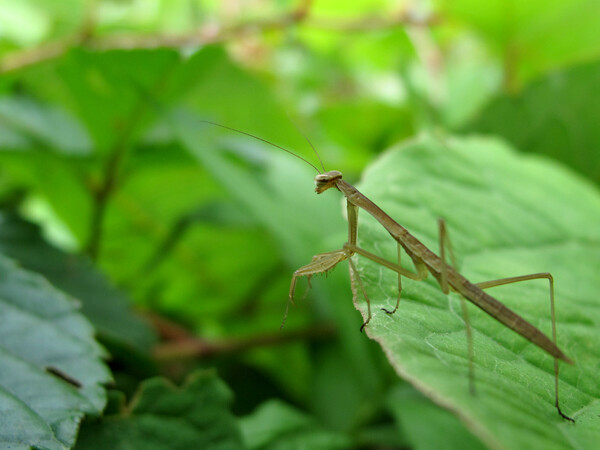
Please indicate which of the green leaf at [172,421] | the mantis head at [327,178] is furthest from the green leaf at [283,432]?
the mantis head at [327,178]

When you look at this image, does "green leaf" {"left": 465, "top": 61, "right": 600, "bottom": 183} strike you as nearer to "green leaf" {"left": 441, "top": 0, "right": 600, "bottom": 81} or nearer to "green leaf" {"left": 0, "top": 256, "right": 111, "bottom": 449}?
"green leaf" {"left": 441, "top": 0, "right": 600, "bottom": 81}

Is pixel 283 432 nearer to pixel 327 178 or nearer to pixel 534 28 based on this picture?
pixel 327 178

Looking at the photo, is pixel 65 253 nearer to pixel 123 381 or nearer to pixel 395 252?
pixel 123 381

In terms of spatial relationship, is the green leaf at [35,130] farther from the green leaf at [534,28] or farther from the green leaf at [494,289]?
the green leaf at [534,28]

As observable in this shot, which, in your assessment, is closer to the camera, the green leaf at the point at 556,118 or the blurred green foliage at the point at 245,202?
Result: the blurred green foliage at the point at 245,202

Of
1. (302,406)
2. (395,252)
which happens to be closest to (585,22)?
(395,252)

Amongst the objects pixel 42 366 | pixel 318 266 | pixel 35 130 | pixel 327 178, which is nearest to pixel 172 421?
pixel 42 366
